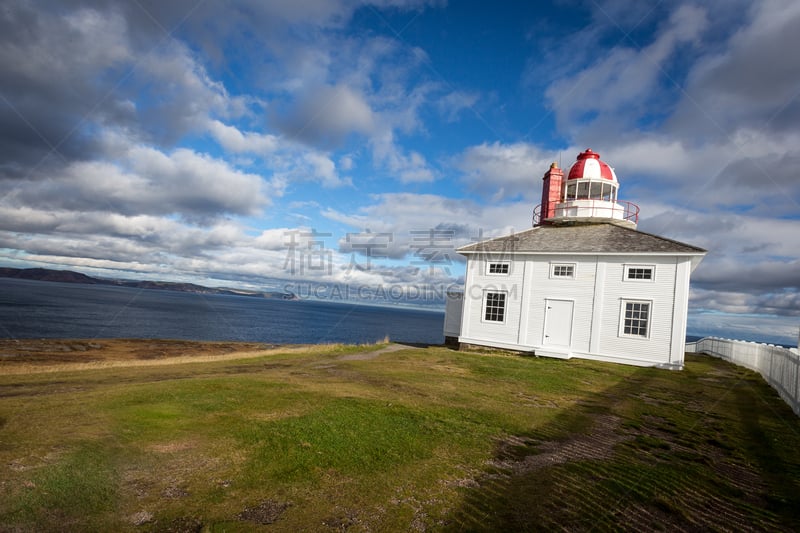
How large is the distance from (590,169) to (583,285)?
9263mm

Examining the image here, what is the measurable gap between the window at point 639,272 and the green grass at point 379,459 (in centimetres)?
904

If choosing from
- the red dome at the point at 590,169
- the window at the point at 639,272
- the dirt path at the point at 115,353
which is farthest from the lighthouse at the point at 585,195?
the dirt path at the point at 115,353

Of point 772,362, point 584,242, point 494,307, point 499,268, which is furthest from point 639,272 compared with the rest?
point 494,307

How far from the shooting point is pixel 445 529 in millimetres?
4695

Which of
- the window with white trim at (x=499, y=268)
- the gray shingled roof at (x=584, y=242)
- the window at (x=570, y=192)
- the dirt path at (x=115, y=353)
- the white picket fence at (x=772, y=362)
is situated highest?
the window at (x=570, y=192)

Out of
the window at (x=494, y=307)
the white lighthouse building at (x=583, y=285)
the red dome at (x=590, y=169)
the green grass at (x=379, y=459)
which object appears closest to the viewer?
the green grass at (x=379, y=459)

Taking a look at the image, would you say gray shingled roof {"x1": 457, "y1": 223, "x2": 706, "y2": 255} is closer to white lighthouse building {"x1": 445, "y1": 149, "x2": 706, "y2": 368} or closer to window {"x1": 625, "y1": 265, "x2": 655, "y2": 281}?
white lighthouse building {"x1": 445, "y1": 149, "x2": 706, "y2": 368}

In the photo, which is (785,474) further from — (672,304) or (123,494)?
(672,304)

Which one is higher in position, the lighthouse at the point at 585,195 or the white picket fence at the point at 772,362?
the lighthouse at the point at 585,195

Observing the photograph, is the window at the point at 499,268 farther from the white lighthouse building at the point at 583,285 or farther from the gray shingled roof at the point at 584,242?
the gray shingled roof at the point at 584,242

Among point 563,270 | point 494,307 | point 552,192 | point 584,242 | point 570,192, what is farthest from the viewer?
point 552,192

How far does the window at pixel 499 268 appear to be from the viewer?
24531 millimetres

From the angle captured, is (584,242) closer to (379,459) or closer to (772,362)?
(772,362)

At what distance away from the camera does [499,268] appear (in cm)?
2481
